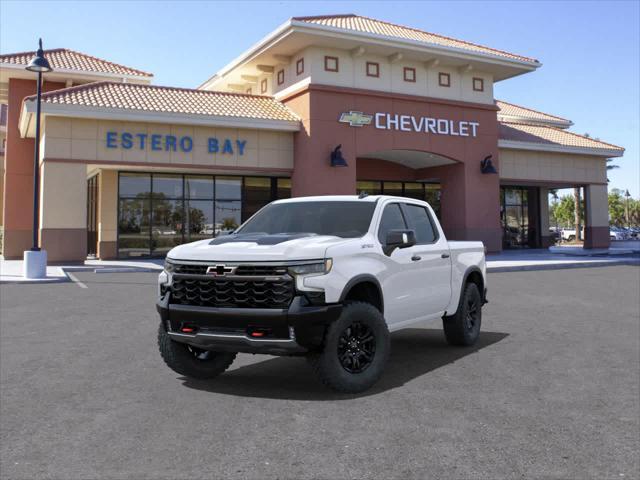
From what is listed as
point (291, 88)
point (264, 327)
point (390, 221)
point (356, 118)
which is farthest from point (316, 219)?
point (291, 88)

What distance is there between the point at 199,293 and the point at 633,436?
385cm

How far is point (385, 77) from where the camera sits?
1062 inches

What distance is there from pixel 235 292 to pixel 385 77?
2336 cm

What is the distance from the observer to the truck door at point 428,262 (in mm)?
6842

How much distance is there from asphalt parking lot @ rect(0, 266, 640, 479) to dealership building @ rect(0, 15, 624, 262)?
15.8 metres

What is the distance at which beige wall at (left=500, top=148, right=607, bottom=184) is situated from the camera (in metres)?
31.6

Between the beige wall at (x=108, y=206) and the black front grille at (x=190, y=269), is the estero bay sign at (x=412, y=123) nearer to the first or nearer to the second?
the beige wall at (x=108, y=206)

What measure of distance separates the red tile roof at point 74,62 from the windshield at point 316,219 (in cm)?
2455

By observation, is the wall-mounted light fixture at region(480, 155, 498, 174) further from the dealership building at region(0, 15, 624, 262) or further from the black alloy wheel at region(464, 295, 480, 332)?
the black alloy wheel at region(464, 295, 480, 332)

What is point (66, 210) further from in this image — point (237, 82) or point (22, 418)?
point (22, 418)

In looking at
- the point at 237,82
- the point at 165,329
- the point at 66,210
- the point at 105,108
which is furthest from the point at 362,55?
the point at 165,329

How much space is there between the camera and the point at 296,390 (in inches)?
223

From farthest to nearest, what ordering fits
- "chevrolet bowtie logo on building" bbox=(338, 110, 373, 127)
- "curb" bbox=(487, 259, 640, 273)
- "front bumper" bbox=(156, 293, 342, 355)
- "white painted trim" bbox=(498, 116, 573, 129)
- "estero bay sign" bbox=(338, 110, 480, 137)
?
"white painted trim" bbox=(498, 116, 573, 129)
"estero bay sign" bbox=(338, 110, 480, 137)
"chevrolet bowtie logo on building" bbox=(338, 110, 373, 127)
"curb" bbox=(487, 259, 640, 273)
"front bumper" bbox=(156, 293, 342, 355)

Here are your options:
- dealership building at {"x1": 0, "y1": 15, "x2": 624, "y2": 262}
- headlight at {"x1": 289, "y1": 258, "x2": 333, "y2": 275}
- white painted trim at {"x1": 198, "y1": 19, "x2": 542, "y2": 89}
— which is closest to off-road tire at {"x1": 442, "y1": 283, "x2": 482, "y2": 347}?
headlight at {"x1": 289, "y1": 258, "x2": 333, "y2": 275}
